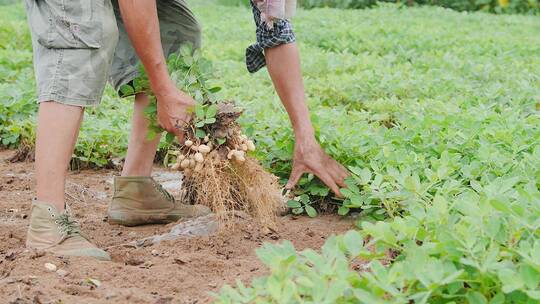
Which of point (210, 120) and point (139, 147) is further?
point (139, 147)

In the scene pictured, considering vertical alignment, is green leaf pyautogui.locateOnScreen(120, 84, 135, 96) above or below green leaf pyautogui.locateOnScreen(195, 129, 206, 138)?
above

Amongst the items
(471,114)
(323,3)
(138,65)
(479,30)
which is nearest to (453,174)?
(471,114)

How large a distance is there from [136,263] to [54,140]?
538 mm

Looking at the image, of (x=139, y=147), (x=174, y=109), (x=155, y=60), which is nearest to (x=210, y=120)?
(x=174, y=109)

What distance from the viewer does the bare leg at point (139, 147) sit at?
414 cm

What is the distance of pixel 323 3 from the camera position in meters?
18.0

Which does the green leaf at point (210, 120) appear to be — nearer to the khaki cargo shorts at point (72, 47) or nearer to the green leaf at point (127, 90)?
the khaki cargo shorts at point (72, 47)

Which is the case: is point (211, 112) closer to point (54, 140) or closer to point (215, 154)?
point (215, 154)

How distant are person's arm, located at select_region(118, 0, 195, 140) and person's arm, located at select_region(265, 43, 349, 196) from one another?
1.76ft

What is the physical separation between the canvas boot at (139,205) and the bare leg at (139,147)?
5 cm

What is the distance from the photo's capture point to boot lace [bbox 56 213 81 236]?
3.46 metres

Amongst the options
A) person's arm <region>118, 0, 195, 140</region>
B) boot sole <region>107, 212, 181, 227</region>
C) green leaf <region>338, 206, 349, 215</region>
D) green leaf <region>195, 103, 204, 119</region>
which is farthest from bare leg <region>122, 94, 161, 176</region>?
green leaf <region>338, 206, 349, 215</region>

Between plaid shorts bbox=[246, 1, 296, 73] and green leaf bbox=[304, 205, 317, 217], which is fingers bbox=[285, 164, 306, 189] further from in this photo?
plaid shorts bbox=[246, 1, 296, 73]

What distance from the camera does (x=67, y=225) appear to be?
3.48 meters
